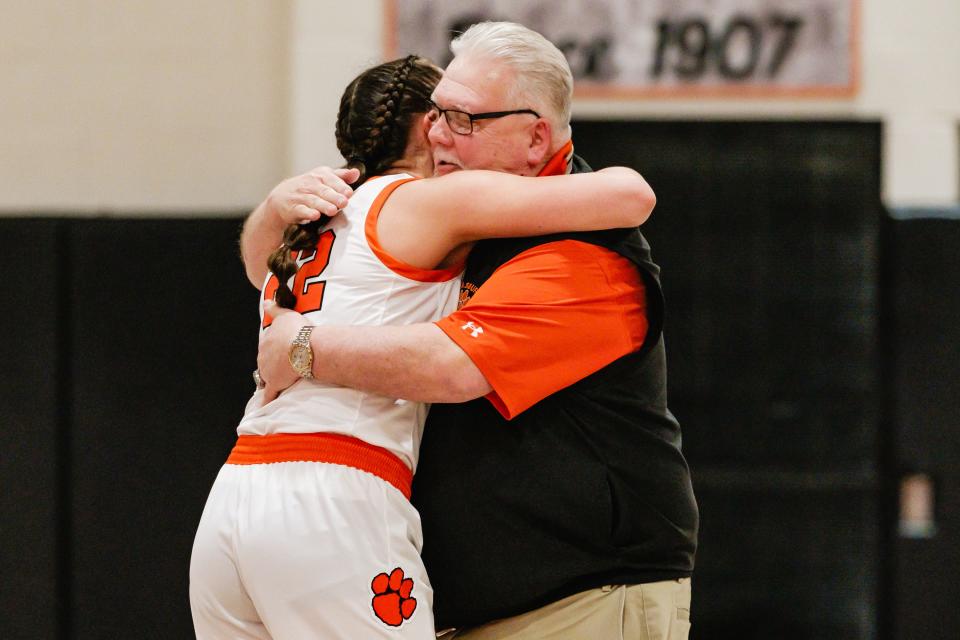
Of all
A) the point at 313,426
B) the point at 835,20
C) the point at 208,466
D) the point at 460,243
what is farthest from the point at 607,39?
the point at 313,426

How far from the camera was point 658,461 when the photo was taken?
6.18 ft

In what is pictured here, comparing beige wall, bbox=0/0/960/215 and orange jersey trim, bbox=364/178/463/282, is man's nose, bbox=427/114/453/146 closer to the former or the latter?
orange jersey trim, bbox=364/178/463/282

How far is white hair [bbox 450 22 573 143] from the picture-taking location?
1.86 metres

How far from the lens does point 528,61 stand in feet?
6.10

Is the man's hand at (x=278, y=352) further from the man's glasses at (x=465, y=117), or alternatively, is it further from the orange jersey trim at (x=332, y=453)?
the man's glasses at (x=465, y=117)

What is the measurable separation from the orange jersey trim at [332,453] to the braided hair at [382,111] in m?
0.36

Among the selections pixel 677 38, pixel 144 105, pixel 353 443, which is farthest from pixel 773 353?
pixel 144 105

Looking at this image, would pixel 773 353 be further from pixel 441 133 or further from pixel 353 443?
pixel 353 443

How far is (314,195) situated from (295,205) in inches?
1.7

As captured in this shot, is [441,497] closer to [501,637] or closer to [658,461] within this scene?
[501,637]

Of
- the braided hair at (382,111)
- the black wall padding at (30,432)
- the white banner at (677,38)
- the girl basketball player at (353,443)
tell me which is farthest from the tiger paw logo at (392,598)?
the white banner at (677,38)

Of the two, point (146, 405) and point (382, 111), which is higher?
point (382, 111)

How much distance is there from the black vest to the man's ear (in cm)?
17

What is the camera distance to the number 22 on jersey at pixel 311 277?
1.85m
